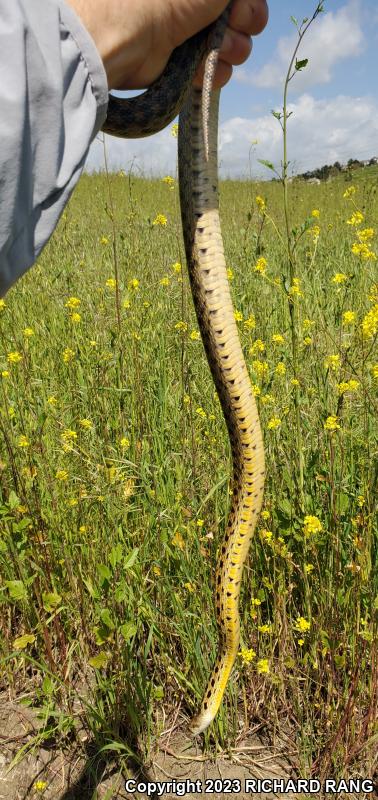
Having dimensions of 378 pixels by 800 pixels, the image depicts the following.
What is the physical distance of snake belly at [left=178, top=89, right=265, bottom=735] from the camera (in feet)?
5.02

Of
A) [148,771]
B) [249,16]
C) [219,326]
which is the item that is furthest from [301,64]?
[148,771]

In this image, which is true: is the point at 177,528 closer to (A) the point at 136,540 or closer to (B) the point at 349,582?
(A) the point at 136,540

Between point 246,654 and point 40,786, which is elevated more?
point 246,654

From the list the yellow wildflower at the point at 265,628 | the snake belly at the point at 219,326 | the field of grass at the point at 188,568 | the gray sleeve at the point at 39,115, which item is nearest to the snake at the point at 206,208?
the snake belly at the point at 219,326

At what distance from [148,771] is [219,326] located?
154 centimetres

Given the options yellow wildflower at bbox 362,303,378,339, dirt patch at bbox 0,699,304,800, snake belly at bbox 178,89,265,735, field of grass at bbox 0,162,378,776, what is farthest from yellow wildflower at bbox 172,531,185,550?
yellow wildflower at bbox 362,303,378,339

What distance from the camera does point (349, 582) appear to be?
213cm

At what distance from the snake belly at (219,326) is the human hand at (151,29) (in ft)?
0.44

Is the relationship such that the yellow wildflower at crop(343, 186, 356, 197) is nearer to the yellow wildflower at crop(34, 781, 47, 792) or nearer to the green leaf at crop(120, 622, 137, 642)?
the green leaf at crop(120, 622, 137, 642)

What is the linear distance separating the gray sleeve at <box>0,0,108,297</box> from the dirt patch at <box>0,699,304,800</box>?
70.9 inches

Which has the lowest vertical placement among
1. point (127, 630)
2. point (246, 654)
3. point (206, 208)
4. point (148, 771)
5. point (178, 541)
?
point (148, 771)

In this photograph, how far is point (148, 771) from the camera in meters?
2.07

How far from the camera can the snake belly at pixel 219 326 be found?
153 cm

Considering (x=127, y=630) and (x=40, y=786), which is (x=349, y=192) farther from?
(x=40, y=786)
